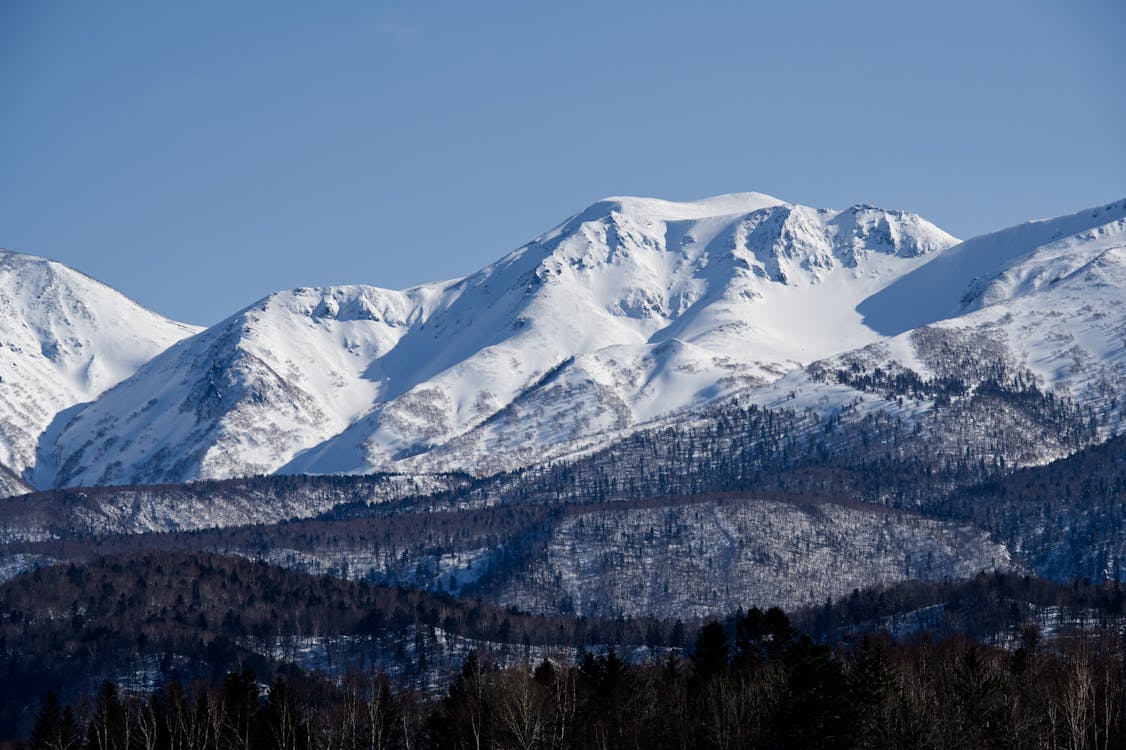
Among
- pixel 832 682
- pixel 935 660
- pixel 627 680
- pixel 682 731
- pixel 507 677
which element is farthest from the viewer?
pixel 935 660

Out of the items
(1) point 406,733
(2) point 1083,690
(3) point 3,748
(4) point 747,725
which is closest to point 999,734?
(2) point 1083,690

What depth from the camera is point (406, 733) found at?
156 m

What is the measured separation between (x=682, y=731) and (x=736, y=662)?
61.3 ft

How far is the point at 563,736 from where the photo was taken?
472 ft

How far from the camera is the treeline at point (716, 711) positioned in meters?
129

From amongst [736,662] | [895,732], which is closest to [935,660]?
[736,662]

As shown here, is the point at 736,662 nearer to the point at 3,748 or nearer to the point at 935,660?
the point at 935,660

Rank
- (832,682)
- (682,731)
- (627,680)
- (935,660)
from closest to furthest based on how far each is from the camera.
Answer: (832,682) → (682,731) → (627,680) → (935,660)

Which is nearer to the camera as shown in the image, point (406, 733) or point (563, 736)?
point (563, 736)

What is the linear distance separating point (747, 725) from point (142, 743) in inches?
1940

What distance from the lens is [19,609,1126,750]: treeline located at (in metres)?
129

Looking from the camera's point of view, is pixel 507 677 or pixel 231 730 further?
pixel 507 677

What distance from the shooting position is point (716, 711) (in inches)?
5438

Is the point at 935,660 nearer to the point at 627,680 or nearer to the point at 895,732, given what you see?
the point at 627,680
